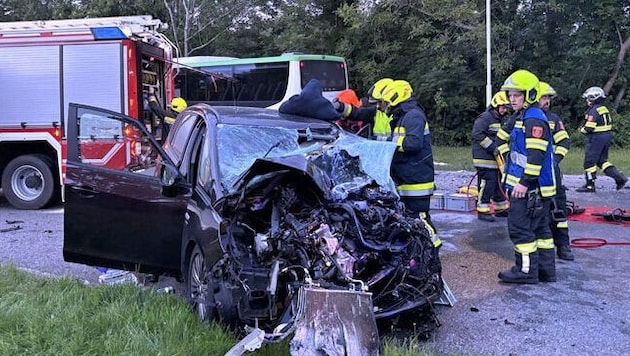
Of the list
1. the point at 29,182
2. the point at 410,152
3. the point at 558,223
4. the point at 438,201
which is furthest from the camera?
the point at 29,182

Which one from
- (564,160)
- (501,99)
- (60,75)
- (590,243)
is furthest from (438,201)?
(564,160)

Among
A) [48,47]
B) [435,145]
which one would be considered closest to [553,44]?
[435,145]

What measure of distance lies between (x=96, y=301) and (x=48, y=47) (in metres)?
6.02

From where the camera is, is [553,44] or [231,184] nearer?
[231,184]

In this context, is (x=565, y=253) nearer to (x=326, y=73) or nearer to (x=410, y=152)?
(x=410, y=152)

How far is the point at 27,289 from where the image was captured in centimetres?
465

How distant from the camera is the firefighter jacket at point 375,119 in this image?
19.4 feet

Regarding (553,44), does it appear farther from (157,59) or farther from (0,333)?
(0,333)

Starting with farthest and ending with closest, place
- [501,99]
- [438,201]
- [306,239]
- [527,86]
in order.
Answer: [438,201], [501,99], [527,86], [306,239]

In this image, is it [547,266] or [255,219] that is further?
[547,266]

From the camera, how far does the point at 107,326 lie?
3.87 m

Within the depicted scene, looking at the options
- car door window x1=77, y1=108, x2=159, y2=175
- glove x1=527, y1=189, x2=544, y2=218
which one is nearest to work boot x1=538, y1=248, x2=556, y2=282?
glove x1=527, y1=189, x2=544, y2=218

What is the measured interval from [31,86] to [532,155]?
7.39 metres

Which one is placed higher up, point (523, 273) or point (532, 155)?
point (532, 155)
